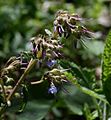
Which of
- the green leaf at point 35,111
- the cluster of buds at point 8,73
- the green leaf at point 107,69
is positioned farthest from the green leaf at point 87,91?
the green leaf at point 35,111

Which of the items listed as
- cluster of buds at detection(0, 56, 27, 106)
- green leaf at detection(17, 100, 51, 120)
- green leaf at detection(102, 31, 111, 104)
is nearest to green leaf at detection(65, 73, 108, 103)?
green leaf at detection(102, 31, 111, 104)

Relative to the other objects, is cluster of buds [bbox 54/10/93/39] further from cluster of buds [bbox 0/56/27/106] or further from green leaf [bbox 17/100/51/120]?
green leaf [bbox 17/100/51/120]

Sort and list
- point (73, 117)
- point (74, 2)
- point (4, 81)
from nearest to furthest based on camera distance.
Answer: point (4, 81) < point (73, 117) < point (74, 2)

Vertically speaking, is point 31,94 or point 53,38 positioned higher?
point 53,38

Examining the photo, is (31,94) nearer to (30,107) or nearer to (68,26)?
(30,107)

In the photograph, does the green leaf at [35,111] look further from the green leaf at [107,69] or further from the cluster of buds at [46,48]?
the cluster of buds at [46,48]

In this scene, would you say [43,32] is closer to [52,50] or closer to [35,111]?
[35,111]

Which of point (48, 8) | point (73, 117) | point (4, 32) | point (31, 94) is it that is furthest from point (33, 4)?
point (31, 94)
